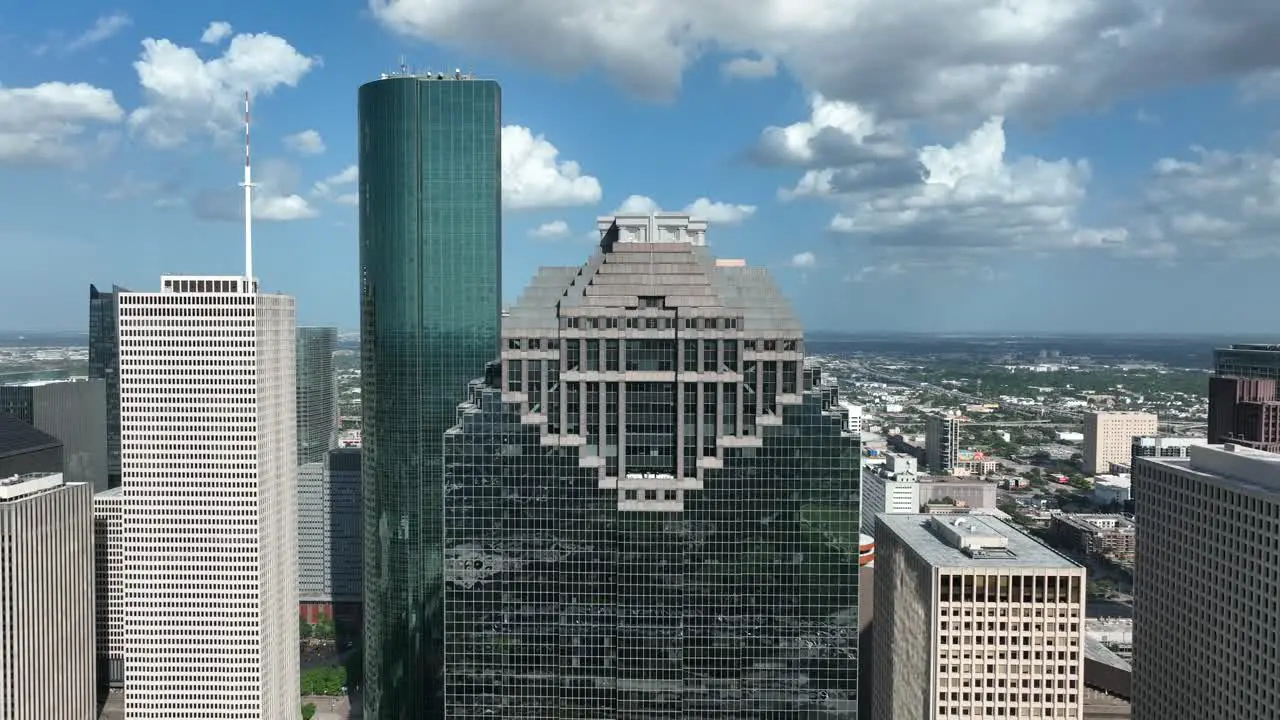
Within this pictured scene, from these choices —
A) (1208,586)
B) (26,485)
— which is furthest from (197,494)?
(1208,586)

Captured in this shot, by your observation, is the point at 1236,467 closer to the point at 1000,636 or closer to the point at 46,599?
the point at 1000,636

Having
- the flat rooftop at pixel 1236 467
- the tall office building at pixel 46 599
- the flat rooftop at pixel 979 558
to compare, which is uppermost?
the flat rooftop at pixel 1236 467

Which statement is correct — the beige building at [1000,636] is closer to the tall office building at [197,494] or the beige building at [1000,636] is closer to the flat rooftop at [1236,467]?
the flat rooftop at [1236,467]

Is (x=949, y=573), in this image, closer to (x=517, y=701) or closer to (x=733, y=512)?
(x=733, y=512)

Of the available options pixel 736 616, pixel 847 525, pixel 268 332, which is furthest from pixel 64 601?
pixel 847 525

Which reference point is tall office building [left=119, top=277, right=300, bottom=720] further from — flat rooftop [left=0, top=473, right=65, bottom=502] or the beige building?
the beige building

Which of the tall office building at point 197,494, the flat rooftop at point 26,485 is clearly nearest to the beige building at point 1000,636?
the tall office building at point 197,494
